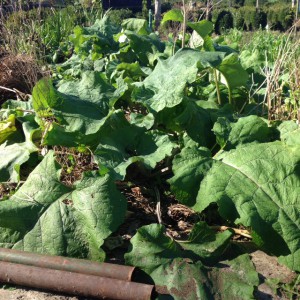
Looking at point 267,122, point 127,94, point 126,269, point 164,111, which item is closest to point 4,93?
point 127,94

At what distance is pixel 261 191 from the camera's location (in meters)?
2.58

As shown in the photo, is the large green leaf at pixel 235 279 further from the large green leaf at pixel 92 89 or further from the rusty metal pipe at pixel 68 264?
the large green leaf at pixel 92 89

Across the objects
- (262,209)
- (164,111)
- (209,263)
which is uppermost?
(164,111)

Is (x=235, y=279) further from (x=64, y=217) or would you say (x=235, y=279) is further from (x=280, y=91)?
(x=280, y=91)

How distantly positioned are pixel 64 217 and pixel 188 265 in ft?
2.25

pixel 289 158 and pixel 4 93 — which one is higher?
pixel 289 158

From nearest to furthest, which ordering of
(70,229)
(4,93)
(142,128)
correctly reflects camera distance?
(70,229) < (142,128) < (4,93)

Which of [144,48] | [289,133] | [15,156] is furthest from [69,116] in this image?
[144,48]

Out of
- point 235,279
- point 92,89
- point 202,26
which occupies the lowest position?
point 235,279

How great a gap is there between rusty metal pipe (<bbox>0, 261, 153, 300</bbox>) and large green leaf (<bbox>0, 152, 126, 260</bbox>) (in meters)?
0.17

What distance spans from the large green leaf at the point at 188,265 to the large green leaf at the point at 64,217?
187 mm

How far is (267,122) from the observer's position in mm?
3148

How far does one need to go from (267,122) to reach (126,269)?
1.35 m

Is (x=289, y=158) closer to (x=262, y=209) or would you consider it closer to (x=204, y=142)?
(x=262, y=209)
